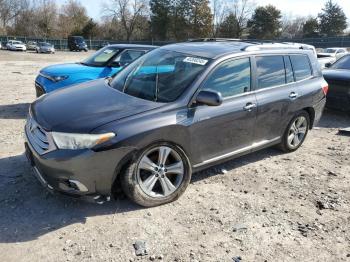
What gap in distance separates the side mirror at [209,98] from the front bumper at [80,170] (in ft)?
3.44

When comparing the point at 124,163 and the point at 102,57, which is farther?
the point at 102,57

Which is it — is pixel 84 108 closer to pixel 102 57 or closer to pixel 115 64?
pixel 115 64

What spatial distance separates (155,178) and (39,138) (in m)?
1.30

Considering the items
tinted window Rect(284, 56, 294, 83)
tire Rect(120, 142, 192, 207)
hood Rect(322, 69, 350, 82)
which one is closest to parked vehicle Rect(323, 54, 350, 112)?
hood Rect(322, 69, 350, 82)

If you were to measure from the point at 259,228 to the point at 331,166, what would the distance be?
239 centimetres

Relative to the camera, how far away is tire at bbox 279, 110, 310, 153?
584cm

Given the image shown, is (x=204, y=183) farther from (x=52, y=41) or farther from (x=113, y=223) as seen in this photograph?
(x=52, y=41)

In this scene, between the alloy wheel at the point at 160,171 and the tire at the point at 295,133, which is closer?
the alloy wheel at the point at 160,171

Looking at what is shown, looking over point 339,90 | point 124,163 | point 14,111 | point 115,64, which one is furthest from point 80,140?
point 339,90

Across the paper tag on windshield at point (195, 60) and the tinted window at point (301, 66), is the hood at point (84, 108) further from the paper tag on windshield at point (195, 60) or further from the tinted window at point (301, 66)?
the tinted window at point (301, 66)

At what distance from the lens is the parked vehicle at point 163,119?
370cm

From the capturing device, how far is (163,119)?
4027 mm

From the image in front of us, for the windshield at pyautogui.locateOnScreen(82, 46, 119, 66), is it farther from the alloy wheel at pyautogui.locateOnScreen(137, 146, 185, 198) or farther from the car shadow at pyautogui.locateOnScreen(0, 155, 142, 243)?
the alloy wheel at pyautogui.locateOnScreen(137, 146, 185, 198)

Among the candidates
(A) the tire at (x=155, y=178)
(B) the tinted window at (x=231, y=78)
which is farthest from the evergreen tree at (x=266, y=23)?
(A) the tire at (x=155, y=178)
